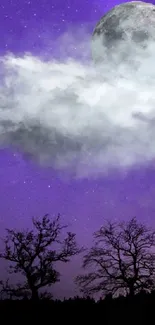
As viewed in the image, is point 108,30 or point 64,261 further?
point 64,261

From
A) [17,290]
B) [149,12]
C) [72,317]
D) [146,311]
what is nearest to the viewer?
[146,311]

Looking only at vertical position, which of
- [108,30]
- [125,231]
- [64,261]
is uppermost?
[108,30]

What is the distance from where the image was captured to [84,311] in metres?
11.6

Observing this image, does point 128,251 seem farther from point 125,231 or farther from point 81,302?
point 81,302

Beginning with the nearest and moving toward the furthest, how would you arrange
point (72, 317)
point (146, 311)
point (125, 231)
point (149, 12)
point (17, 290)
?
point (146, 311) → point (72, 317) → point (149, 12) → point (17, 290) → point (125, 231)

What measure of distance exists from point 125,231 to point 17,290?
12.1m

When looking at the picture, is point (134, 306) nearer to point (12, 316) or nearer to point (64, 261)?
point (12, 316)

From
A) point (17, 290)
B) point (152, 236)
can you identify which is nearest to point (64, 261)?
point (17, 290)

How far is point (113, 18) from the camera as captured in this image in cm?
2319

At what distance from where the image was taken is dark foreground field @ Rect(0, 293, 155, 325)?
10320 mm

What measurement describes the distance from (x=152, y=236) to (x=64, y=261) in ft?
Answer: 29.8

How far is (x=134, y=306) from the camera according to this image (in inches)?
416

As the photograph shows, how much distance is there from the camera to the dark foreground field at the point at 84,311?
10320 mm

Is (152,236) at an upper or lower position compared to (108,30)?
lower
